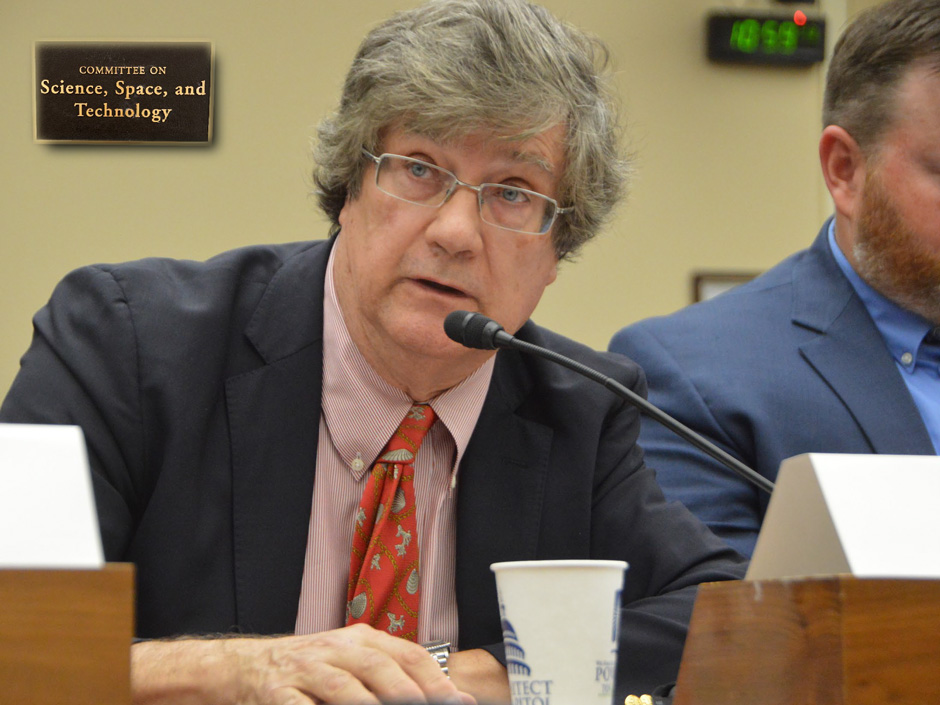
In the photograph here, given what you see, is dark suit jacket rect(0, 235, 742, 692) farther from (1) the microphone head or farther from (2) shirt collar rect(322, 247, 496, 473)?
(1) the microphone head

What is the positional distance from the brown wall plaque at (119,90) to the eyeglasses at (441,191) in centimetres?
172

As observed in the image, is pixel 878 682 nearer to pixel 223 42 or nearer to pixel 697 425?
pixel 697 425

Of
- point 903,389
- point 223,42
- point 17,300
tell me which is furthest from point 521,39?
point 17,300

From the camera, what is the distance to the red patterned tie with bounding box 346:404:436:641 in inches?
50.4

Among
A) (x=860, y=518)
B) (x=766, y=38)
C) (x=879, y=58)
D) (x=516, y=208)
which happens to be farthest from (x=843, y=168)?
(x=766, y=38)

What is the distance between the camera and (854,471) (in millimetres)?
784

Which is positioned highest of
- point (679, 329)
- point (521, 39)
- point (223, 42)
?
point (223, 42)

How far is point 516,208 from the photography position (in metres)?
1.40

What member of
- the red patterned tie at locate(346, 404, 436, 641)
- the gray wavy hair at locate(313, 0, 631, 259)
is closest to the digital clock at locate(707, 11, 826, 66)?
the gray wavy hair at locate(313, 0, 631, 259)

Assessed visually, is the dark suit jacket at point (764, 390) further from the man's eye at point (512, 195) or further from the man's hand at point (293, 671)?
the man's hand at point (293, 671)

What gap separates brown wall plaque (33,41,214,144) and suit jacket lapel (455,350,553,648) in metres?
1.79

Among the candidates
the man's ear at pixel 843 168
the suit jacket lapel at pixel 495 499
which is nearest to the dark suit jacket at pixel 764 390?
the man's ear at pixel 843 168

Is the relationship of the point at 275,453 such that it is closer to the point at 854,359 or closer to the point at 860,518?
the point at 860,518

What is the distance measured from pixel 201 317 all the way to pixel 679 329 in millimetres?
877
